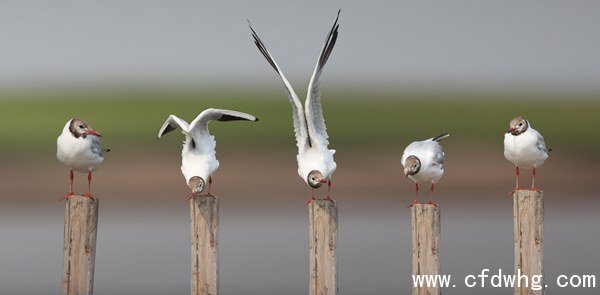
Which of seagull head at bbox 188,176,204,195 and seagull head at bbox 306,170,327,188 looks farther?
seagull head at bbox 306,170,327,188

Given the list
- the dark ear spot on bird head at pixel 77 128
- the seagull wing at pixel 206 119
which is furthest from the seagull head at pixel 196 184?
the dark ear spot on bird head at pixel 77 128

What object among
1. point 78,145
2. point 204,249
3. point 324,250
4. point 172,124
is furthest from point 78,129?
point 324,250

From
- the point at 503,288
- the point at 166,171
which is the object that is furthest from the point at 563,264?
the point at 166,171

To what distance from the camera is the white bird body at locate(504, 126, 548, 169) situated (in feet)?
39.2

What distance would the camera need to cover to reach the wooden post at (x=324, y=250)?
10875 millimetres

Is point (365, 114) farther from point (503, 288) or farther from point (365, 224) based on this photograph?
point (503, 288)

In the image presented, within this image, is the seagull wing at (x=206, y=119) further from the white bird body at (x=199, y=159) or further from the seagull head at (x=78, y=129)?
the seagull head at (x=78, y=129)

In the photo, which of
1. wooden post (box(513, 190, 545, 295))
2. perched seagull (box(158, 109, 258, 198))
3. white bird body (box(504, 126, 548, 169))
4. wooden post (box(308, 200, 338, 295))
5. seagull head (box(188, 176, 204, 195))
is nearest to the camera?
wooden post (box(308, 200, 338, 295))

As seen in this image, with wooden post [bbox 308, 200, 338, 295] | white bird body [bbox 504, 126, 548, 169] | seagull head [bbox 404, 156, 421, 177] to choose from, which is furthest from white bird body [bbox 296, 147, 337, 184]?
white bird body [bbox 504, 126, 548, 169]

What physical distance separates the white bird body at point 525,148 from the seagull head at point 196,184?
100.0 inches

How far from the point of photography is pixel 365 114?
2797 centimetres

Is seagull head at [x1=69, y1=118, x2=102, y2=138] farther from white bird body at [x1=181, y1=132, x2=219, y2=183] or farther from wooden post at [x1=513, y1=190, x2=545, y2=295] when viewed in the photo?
wooden post at [x1=513, y1=190, x2=545, y2=295]

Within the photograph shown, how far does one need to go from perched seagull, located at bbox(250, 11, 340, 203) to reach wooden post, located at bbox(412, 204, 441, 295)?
970 mm

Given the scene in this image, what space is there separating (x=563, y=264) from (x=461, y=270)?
1.18 metres
